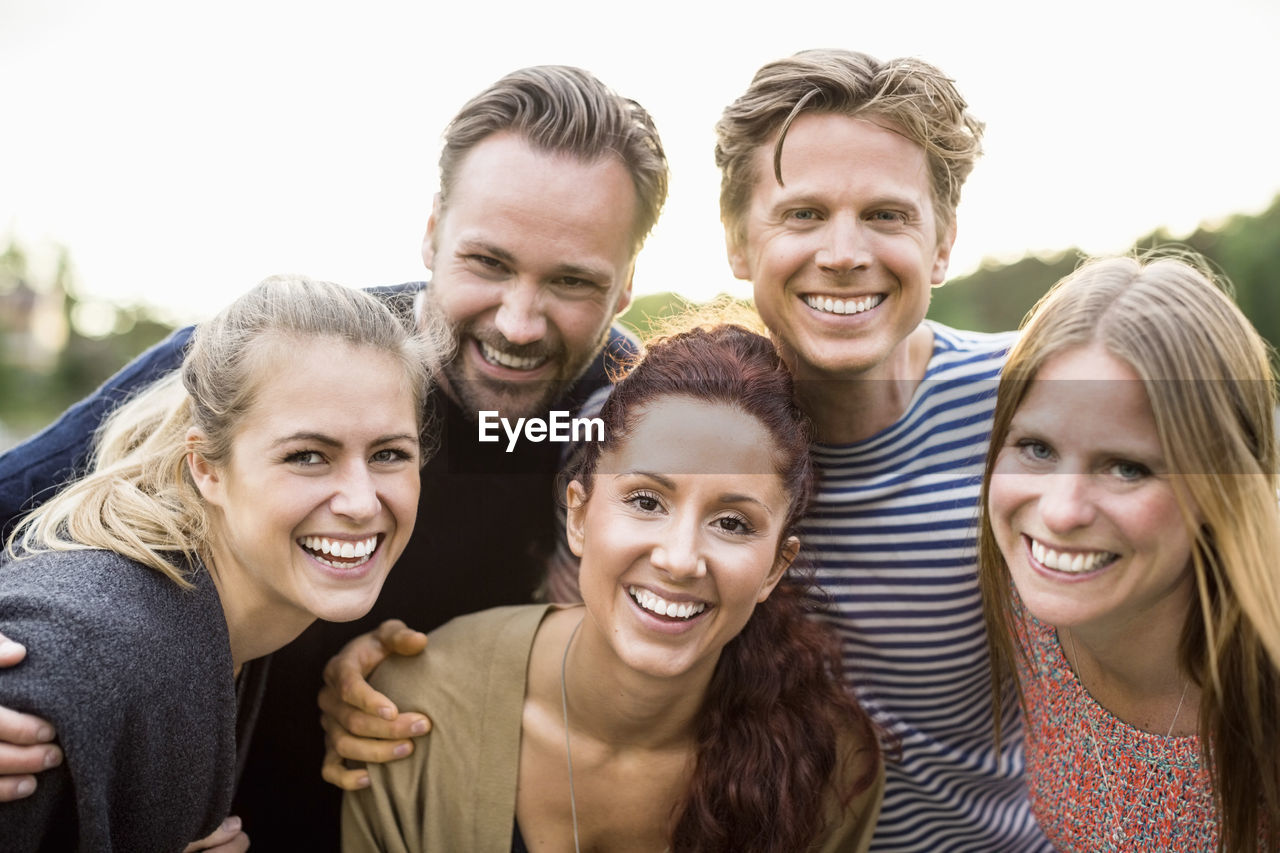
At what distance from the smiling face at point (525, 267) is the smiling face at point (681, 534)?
28.1 inches

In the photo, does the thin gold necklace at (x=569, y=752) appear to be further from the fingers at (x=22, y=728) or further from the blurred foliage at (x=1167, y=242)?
the blurred foliage at (x=1167, y=242)

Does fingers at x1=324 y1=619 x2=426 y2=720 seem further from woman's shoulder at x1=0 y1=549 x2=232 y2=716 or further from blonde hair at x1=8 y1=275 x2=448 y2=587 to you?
blonde hair at x1=8 y1=275 x2=448 y2=587

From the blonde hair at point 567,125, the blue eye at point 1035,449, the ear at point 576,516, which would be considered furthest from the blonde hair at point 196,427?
the blue eye at point 1035,449

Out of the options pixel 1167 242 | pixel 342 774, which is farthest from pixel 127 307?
pixel 342 774

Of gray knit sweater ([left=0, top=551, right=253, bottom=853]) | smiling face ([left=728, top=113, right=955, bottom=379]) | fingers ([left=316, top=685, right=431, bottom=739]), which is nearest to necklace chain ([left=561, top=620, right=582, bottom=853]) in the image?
fingers ([left=316, top=685, right=431, bottom=739])

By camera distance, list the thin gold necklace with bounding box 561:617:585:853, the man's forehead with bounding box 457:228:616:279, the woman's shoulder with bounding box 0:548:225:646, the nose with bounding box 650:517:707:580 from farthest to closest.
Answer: the man's forehead with bounding box 457:228:616:279 → the thin gold necklace with bounding box 561:617:585:853 → the nose with bounding box 650:517:707:580 → the woman's shoulder with bounding box 0:548:225:646

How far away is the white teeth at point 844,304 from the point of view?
2738 millimetres

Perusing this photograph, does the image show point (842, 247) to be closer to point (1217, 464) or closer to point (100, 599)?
point (1217, 464)

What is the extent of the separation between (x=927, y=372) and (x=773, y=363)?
628mm

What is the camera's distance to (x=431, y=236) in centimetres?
337

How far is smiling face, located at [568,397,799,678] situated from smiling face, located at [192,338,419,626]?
0.54 meters

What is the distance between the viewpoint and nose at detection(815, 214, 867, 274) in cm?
267

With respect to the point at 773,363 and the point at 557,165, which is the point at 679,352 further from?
the point at 557,165

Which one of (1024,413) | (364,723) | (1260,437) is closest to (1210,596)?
(1260,437)
